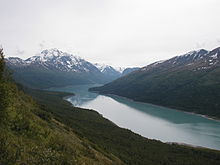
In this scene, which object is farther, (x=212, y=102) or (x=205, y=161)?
(x=212, y=102)

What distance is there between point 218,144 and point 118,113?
243ft

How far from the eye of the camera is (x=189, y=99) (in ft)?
625

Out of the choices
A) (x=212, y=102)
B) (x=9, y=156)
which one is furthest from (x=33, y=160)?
(x=212, y=102)

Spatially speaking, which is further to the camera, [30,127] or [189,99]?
[189,99]

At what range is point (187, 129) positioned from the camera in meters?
113

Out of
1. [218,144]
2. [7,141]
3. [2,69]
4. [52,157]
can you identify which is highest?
[2,69]

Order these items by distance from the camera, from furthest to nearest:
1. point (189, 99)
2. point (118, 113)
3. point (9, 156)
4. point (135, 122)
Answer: point (189, 99) < point (118, 113) < point (135, 122) < point (9, 156)

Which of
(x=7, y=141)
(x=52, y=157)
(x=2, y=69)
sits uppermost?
(x=2, y=69)

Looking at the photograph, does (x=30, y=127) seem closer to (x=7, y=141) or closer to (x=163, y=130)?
(x=7, y=141)

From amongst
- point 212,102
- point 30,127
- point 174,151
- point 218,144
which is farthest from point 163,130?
point 30,127

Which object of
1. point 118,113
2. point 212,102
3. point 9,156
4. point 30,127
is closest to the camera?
point 9,156

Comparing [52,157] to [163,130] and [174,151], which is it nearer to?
[174,151]

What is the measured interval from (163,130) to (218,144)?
27564mm

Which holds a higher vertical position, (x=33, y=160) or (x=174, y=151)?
(x=33, y=160)
